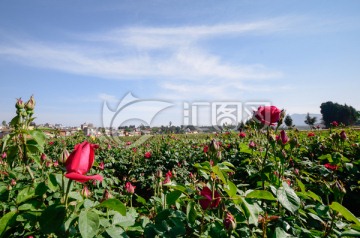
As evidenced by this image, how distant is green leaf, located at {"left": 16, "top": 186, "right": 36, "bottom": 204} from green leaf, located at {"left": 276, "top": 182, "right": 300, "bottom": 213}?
1.24 meters

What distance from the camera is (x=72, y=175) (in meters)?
0.88

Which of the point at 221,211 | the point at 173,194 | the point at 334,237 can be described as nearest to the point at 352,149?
the point at 334,237

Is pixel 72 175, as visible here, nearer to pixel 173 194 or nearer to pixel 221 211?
pixel 173 194

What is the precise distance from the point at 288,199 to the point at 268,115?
72 cm

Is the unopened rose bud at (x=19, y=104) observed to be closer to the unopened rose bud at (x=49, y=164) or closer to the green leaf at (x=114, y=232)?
the unopened rose bud at (x=49, y=164)

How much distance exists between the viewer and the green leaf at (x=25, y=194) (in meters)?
1.29

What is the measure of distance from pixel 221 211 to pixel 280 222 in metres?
0.31

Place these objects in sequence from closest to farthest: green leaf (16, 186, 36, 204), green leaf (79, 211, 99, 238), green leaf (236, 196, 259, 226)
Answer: green leaf (79, 211, 99, 238)
green leaf (236, 196, 259, 226)
green leaf (16, 186, 36, 204)

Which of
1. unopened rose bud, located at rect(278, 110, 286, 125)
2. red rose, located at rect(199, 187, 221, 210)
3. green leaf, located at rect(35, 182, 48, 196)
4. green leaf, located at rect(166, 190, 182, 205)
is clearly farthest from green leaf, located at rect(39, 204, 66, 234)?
unopened rose bud, located at rect(278, 110, 286, 125)

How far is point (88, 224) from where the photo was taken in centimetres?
90

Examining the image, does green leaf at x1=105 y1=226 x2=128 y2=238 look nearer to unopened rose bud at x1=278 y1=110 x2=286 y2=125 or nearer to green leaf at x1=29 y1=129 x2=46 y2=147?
green leaf at x1=29 y1=129 x2=46 y2=147

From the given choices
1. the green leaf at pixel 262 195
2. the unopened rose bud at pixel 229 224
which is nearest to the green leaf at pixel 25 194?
the unopened rose bud at pixel 229 224

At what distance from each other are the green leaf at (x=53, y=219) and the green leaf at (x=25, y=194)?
0.46 meters

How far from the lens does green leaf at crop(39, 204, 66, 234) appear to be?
88cm
